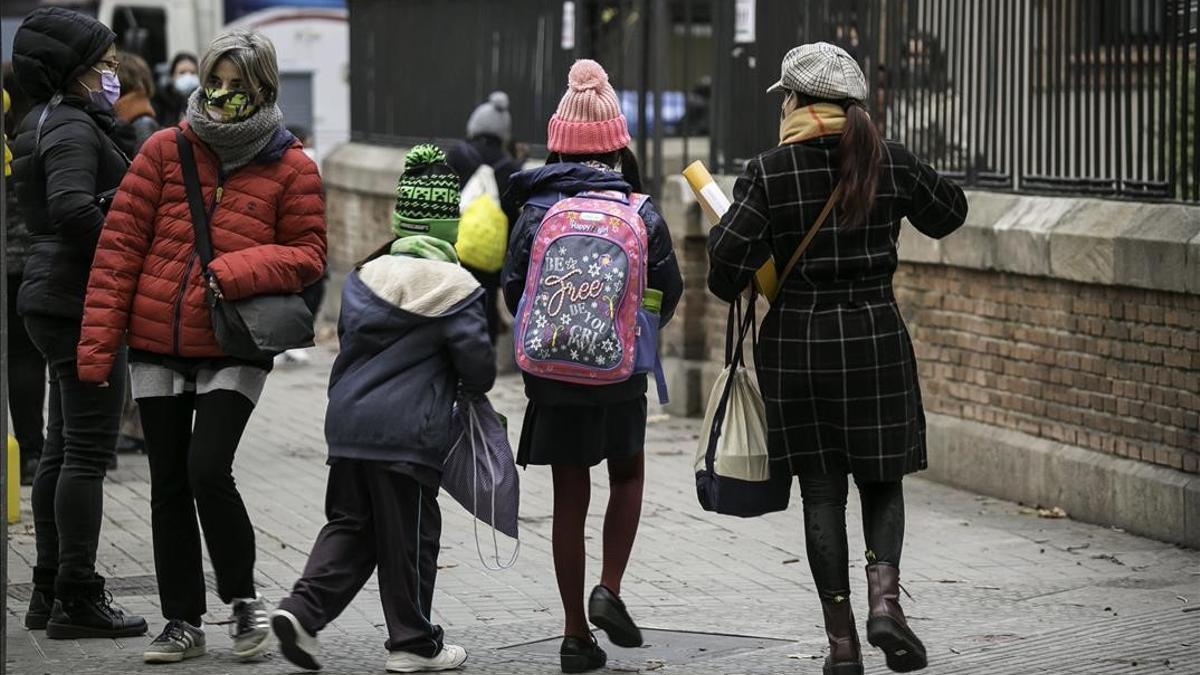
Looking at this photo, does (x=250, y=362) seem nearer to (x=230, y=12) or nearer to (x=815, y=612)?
(x=815, y=612)

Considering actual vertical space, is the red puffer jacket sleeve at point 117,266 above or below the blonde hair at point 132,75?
below

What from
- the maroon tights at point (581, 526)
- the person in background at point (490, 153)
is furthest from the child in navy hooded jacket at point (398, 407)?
the person in background at point (490, 153)

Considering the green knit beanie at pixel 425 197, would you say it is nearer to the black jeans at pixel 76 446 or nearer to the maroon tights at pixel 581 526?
the maroon tights at pixel 581 526

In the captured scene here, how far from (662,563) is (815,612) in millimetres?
1053

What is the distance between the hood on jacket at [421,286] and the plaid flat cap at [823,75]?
107 centimetres

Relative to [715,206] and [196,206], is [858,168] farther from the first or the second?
[196,206]

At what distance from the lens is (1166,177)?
848cm

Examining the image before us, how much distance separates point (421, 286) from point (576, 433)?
68 centimetres

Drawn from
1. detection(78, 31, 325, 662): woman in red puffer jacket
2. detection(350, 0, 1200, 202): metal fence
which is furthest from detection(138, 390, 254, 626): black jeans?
detection(350, 0, 1200, 202): metal fence

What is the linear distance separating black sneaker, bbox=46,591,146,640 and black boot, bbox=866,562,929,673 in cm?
243

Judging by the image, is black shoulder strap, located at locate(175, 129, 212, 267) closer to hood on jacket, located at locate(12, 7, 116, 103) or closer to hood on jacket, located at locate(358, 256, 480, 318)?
hood on jacket, located at locate(358, 256, 480, 318)

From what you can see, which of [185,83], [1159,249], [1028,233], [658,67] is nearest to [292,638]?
[1159,249]

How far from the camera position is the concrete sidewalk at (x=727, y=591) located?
6.38 metres

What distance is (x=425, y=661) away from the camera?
6.18m
